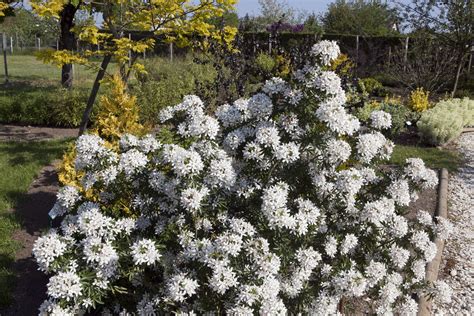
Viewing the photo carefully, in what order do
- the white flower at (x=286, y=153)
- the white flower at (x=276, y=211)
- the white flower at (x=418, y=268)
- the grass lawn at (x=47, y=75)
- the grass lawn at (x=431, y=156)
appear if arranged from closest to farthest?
1. the white flower at (x=276, y=211)
2. the white flower at (x=286, y=153)
3. the white flower at (x=418, y=268)
4. the grass lawn at (x=431, y=156)
5. the grass lawn at (x=47, y=75)

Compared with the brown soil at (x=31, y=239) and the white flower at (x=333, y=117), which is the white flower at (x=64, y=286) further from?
the brown soil at (x=31, y=239)

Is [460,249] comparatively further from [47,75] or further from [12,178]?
[47,75]

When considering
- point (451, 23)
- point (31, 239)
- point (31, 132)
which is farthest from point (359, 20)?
point (31, 239)

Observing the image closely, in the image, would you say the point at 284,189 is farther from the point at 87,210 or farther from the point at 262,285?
the point at 87,210

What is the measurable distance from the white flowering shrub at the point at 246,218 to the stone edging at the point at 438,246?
84 centimetres

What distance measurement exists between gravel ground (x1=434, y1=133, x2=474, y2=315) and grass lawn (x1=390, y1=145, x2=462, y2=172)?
29 cm

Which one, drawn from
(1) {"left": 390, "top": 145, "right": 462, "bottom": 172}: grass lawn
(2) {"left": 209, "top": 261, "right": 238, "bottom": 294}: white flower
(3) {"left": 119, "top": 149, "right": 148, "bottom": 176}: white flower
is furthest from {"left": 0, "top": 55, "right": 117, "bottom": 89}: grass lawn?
(2) {"left": 209, "top": 261, "right": 238, "bottom": 294}: white flower

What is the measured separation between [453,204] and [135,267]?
199 inches

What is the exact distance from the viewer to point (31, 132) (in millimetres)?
8984

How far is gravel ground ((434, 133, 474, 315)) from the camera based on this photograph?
166 inches

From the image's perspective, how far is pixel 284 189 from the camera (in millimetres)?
2713

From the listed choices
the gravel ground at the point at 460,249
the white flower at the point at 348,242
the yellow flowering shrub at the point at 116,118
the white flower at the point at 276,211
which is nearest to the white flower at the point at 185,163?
the white flower at the point at 276,211

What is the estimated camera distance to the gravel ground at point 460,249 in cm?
421

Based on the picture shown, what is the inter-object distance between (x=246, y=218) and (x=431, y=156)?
6310 mm
